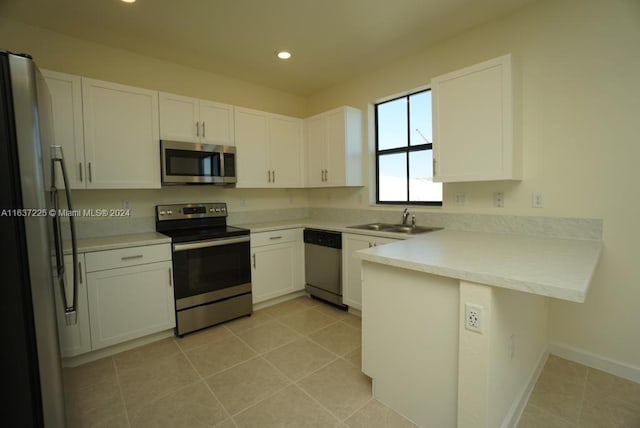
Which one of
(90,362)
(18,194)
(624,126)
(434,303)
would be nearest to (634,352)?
(624,126)

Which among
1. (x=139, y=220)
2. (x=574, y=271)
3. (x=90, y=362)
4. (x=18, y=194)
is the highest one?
(x=18, y=194)

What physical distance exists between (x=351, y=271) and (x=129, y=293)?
1.97 metres

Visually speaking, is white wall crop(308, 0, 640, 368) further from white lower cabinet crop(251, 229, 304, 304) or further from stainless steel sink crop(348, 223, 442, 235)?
white lower cabinet crop(251, 229, 304, 304)

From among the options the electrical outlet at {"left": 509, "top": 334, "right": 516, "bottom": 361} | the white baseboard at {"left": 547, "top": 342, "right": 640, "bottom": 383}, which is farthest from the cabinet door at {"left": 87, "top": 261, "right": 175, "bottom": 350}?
the white baseboard at {"left": 547, "top": 342, "right": 640, "bottom": 383}

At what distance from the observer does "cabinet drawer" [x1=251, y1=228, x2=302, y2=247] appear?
127 inches

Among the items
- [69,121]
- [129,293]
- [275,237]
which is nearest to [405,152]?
[275,237]

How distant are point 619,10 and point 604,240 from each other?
1487mm

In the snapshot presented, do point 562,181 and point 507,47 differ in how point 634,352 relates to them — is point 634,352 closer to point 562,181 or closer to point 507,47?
point 562,181

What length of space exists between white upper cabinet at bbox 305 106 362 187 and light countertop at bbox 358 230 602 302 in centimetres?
147

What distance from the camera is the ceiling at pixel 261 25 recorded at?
7.29 ft

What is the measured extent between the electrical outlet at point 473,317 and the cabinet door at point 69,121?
9.52 ft

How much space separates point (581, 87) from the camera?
2.07 m

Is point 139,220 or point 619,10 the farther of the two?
point 139,220

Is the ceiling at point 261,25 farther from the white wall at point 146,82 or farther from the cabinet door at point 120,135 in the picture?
A: the cabinet door at point 120,135
